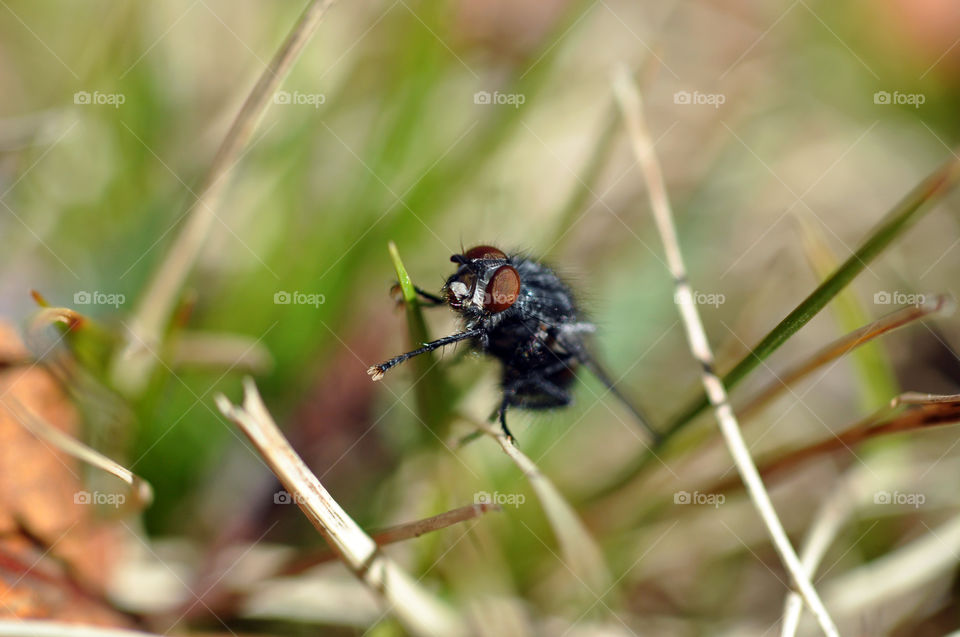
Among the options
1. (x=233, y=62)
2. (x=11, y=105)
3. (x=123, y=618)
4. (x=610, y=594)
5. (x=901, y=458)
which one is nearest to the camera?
(x=123, y=618)

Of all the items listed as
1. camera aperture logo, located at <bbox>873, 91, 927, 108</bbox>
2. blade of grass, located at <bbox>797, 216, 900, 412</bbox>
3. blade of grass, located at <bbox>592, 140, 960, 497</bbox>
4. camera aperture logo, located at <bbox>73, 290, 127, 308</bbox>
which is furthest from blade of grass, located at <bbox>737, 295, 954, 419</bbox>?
camera aperture logo, located at <bbox>873, 91, 927, 108</bbox>

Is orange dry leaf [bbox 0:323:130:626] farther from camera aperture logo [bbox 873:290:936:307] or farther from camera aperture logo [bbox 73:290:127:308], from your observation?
camera aperture logo [bbox 873:290:936:307]

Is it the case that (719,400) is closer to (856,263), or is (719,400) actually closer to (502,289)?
(856,263)

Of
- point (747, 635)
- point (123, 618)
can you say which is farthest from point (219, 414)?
point (747, 635)

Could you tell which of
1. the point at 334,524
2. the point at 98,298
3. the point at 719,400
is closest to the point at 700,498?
the point at 719,400

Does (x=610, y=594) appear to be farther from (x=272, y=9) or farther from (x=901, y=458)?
(x=272, y=9)

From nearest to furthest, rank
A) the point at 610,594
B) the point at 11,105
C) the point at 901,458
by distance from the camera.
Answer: the point at 610,594 < the point at 901,458 < the point at 11,105
